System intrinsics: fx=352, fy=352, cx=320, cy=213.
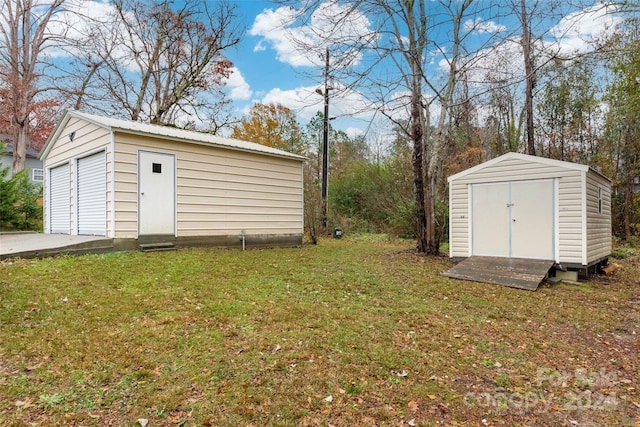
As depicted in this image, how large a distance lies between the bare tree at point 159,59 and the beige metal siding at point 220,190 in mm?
8888

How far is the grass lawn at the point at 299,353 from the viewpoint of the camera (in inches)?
84.5

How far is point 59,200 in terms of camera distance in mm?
9008

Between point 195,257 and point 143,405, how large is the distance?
4867mm

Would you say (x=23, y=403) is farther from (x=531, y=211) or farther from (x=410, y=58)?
(x=410, y=58)

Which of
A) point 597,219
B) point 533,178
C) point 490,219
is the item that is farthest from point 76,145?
point 597,219

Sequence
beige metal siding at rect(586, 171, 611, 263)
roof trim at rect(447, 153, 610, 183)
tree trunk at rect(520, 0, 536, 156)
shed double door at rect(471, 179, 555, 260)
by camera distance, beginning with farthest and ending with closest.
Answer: tree trunk at rect(520, 0, 536, 156) → shed double door at rect(471, 179, 555, 260) → beige metal siding at rect(586, 171, 611, 263) → roof trim at rect(447, 153, 610, 183)

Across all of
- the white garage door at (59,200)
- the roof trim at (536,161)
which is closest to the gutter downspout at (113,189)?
the white garage door at (59,200)

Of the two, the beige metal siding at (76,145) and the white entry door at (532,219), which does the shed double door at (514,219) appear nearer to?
the white entry door at (532,219)

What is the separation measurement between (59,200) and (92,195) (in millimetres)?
2238

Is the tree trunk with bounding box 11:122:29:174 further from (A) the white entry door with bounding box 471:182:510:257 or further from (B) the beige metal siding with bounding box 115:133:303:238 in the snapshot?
(A) the white entry door with bounding box 471:182:510:257

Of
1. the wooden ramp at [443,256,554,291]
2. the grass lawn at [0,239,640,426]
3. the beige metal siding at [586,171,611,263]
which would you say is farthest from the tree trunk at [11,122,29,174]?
the beige metal siding at [586,171,611,263]

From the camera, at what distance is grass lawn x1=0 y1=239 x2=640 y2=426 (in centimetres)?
215

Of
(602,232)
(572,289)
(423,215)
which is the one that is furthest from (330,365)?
(602,232)

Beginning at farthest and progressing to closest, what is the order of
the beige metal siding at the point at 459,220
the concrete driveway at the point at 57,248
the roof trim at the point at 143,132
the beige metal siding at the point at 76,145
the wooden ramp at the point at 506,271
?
1. the beige metal siding at the point at 459,220
2. the beige metal siding at the point at 76,145
3. the roof trim at the point at 143,132
4. the concrete driveway at the point at 57,248
5. the wooden ramp at the point at 506,271
